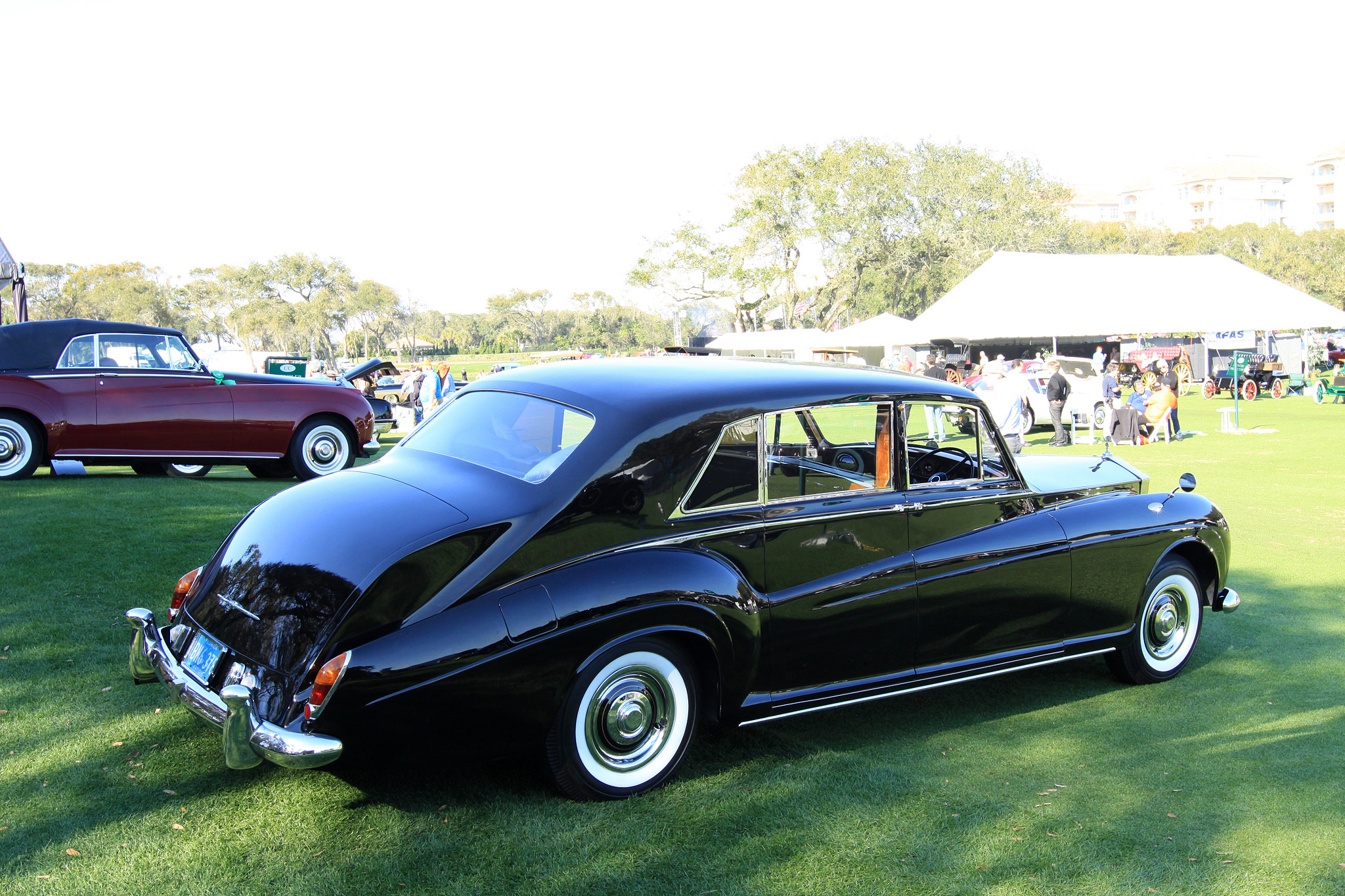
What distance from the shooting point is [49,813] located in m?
3.26

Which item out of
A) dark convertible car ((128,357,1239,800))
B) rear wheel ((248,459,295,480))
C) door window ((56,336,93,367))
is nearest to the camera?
dark convertible car ((128,357,1239,800))

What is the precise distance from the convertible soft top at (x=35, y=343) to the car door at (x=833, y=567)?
28.0 ft

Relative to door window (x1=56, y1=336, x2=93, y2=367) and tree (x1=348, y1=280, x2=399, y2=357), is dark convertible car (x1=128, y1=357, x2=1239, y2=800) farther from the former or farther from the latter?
tree (x1=348, y1=280, x2=399, y2=357)

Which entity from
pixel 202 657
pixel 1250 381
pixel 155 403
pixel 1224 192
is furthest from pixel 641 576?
pixel 1224 192

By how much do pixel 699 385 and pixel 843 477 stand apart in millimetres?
781

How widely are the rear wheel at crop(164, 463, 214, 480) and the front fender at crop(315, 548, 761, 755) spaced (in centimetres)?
984

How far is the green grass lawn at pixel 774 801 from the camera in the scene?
9.91 feet

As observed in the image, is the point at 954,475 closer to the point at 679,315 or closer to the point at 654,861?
the point at 654,861

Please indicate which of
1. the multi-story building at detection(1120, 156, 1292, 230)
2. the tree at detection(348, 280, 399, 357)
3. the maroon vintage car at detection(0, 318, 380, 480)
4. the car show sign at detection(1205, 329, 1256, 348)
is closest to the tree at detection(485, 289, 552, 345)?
the tree at detection(348, 280, 399, 357)

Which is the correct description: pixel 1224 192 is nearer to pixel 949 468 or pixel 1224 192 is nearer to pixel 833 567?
pixel 949 468

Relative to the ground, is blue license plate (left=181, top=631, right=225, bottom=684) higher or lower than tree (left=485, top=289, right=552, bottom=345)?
lower

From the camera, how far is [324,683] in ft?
10.0

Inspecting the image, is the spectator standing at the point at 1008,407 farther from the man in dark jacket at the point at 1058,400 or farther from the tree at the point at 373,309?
the tree at the point at 373,309

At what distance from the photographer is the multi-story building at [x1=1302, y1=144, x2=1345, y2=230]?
154 meters
